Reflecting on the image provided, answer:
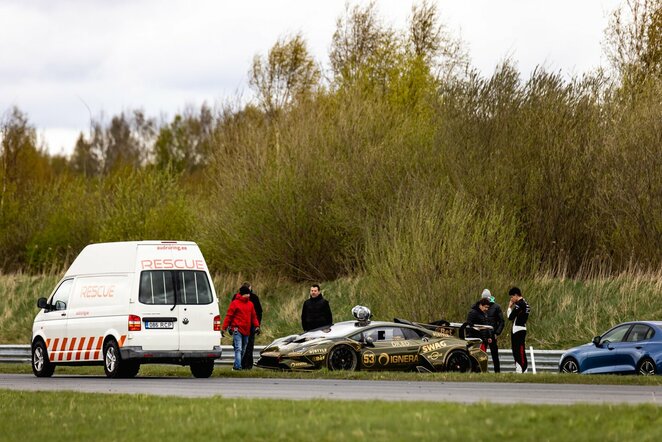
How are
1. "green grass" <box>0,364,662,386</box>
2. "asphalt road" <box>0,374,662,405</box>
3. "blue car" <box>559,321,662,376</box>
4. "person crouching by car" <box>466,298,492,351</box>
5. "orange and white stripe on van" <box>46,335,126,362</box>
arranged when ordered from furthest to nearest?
1. "person crouching by car" <box>466,298,492,351</box>
2. "blue car" <box>559,321,662,376</box>
3. "orange and white stripe on van" <box>46,335,126,362</box>
4. "green grass" <box>0,364,662,386</box>
5. "asphalt road" <box>0,374,662,405</box>

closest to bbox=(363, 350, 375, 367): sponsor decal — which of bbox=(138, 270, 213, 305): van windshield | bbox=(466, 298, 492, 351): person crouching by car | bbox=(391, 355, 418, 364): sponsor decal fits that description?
bbox=(391, 355, 418, 364): sponsor decal

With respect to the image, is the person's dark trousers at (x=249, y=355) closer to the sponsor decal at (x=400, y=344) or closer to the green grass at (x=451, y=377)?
the green grass at (x=451, y=377)

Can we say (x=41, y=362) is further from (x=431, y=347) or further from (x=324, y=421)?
(x=324, y=421)

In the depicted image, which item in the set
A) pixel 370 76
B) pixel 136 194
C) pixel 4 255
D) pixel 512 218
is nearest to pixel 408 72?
pixel 370 76

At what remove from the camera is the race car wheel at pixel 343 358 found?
1052 inches

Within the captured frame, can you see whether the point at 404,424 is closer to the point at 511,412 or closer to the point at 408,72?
the point at 511,412

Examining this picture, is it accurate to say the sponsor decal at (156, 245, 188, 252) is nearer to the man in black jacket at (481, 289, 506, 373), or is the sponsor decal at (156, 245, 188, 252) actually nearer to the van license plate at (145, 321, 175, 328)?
the van license plate at (145, 321, 175, 328)

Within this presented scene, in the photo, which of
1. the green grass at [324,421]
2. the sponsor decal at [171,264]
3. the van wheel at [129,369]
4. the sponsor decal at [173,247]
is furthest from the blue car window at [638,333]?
the green grass at [324,421]

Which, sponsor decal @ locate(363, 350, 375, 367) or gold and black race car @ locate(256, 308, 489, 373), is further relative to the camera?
sponsor decal @ locate(363, 350, 375, 367)

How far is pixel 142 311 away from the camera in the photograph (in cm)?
2495

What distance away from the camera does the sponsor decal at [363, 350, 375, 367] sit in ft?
88.6

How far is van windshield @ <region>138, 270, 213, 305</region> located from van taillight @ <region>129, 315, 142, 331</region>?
343 mm

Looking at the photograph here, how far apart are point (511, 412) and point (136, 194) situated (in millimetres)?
39594

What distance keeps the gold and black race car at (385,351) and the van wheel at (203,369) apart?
166 cm
